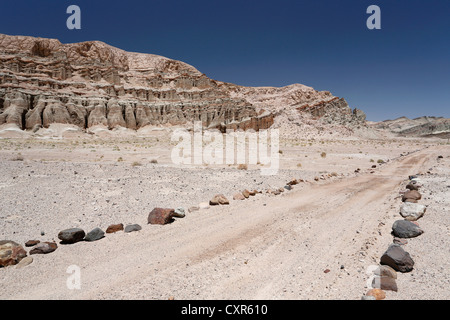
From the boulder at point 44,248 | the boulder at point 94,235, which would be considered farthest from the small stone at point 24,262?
the boulder at point 94,235

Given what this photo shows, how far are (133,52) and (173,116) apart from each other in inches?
2757

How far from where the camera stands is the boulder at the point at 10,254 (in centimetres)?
421

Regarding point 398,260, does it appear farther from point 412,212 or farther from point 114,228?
point 114,228

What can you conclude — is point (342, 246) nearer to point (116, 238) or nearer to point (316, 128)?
point (116, 238)

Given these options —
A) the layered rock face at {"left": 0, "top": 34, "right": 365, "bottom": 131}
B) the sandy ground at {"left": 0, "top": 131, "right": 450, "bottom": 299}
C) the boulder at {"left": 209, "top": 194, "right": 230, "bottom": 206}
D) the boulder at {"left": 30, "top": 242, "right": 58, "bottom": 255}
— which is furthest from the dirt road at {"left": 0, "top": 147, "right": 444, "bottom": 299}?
the layered rock face at {"left": 0, "top": 34, "right": 365, "bottom": 131}

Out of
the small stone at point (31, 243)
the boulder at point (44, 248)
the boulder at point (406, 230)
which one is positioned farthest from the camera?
the boulder at point (406, 230)

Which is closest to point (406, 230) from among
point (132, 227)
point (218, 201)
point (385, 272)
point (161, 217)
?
point (385, 272)

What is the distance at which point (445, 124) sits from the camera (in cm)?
11219

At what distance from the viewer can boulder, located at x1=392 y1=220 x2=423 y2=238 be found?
207 inches

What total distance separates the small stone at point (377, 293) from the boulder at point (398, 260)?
901mm

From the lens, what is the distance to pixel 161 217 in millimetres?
6398

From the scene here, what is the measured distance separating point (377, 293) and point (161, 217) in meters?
5.11

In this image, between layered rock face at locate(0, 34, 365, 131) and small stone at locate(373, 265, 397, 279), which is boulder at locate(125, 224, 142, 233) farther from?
layered rock face at locate(0, 34, 365, 131)

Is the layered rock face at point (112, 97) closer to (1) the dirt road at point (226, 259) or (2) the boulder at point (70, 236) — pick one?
(2) the boulder at point (70, 236)
